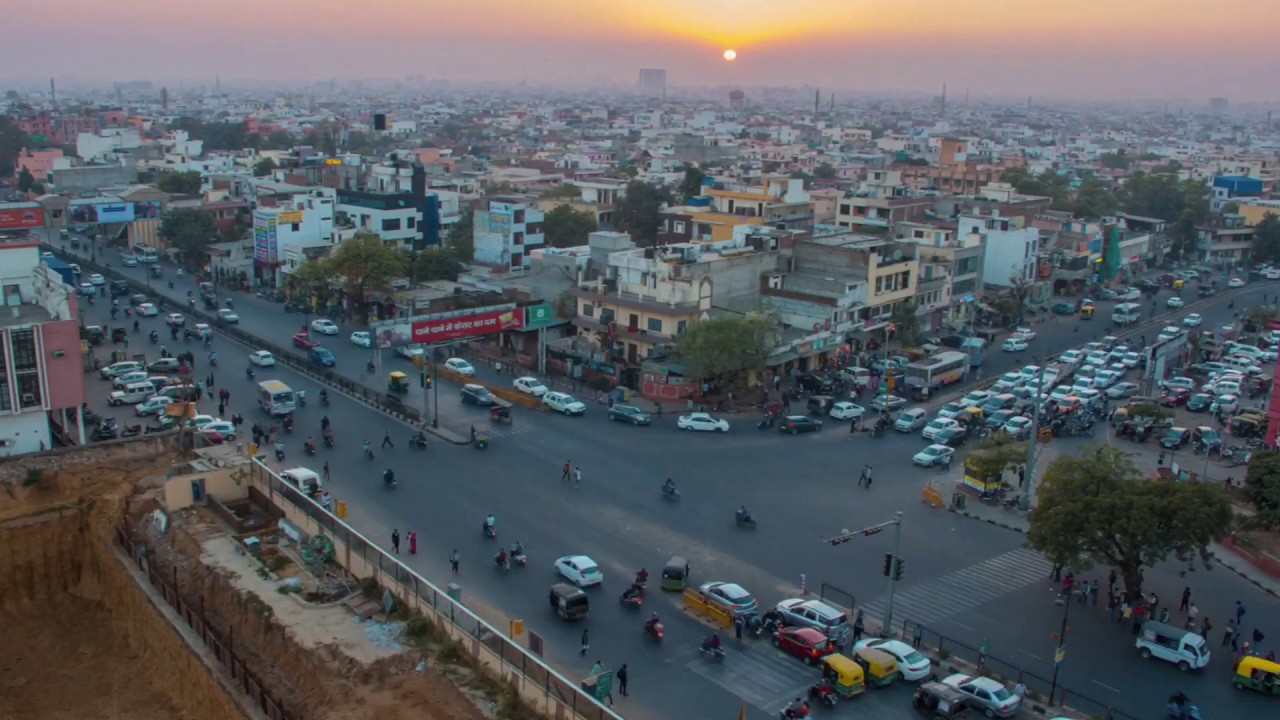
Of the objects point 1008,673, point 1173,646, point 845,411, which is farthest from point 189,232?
point 1173,646

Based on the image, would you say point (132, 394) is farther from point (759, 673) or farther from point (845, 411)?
point (759, 673)

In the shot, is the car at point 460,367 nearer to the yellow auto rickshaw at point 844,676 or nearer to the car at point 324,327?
the car at point 324,327

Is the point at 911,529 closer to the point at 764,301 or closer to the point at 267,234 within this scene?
the point at 764,301

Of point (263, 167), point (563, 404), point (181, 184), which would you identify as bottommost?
point (563, 404)

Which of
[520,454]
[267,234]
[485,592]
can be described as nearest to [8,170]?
[267,234]

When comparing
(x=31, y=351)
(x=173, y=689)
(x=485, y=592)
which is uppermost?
(x=31, y=351)

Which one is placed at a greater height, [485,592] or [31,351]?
[31,351]

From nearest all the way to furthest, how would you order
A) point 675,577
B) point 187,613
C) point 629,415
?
point 187,613 → point 675,577 → point 629,415

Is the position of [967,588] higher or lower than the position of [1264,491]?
lower
